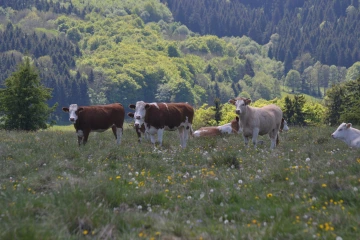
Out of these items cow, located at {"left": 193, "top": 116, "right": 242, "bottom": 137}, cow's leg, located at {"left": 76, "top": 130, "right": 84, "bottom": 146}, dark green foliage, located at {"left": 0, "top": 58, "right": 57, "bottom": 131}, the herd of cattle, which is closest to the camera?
the herd of cattle

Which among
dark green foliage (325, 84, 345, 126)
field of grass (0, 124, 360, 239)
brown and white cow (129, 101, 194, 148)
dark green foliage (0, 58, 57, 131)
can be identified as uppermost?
field of grass (0, 124, 360, 239)

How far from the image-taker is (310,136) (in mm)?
21500

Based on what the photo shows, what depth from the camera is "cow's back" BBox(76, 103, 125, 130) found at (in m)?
20.1

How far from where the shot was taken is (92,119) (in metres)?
20.2

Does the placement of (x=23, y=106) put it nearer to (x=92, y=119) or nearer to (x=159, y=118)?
(x=92, y=119)

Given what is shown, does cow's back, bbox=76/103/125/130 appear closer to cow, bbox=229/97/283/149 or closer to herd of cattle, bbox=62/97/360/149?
herd of cattle, bbox=62/97/360/149

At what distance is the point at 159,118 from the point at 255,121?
3386 mm

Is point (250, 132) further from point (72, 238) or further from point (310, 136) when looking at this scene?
point (72, 238)

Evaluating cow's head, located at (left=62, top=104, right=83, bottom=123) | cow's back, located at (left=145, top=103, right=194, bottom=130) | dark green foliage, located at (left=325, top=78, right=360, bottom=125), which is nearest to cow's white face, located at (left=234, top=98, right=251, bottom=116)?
cow's back, located at (left=145, top=103, right=194, bottom=130)

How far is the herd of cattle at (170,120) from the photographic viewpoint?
18812 mm

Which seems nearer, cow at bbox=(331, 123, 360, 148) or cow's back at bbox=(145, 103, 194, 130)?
cow at bbox=(331, 123, 360, 148)

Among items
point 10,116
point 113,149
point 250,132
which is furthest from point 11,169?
point 10,116

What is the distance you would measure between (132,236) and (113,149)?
27.7 feet

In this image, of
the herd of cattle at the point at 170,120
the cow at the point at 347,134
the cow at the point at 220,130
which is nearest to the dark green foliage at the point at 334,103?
the cow at the point at 220,130
